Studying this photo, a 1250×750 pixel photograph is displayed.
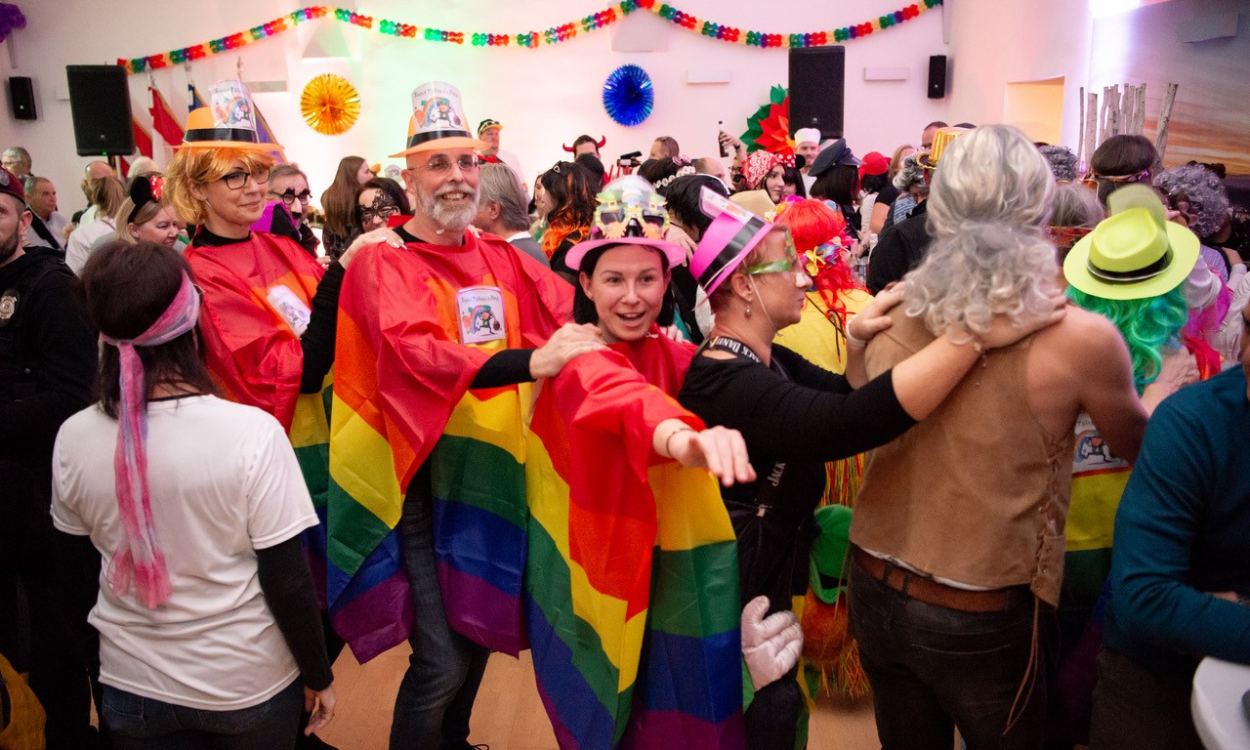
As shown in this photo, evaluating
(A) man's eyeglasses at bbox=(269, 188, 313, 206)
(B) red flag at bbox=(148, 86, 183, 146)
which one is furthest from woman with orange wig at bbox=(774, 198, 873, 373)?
(B) red flag at bbox=(148, 86, 183, 146)

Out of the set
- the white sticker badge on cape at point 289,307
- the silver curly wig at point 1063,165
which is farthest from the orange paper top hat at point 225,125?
the silver curly wig at point 1063,165

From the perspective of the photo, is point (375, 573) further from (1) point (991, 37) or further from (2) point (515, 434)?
(1) point (991, 37)

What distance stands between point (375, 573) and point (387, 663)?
127 centimetres

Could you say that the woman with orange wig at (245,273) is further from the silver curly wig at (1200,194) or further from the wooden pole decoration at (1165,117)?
the wooden pole decoration at (1165,117)

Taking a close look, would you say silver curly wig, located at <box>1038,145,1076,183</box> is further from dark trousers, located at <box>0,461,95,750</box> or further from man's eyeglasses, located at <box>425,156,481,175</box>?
dark trousers, located at <box>0,461,95,750</box>

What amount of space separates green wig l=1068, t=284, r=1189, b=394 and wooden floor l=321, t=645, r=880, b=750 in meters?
1.62

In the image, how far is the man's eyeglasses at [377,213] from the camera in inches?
169

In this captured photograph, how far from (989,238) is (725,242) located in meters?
0.46

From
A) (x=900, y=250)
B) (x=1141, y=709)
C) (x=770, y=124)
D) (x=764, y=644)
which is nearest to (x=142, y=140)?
(x=770, y=124)

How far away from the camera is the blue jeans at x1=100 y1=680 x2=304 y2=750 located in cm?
178

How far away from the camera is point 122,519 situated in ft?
5.59

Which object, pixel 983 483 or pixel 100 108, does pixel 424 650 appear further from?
pixel 100 108

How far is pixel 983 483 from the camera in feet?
5.34

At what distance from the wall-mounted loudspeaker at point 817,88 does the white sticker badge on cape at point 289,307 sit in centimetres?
779
